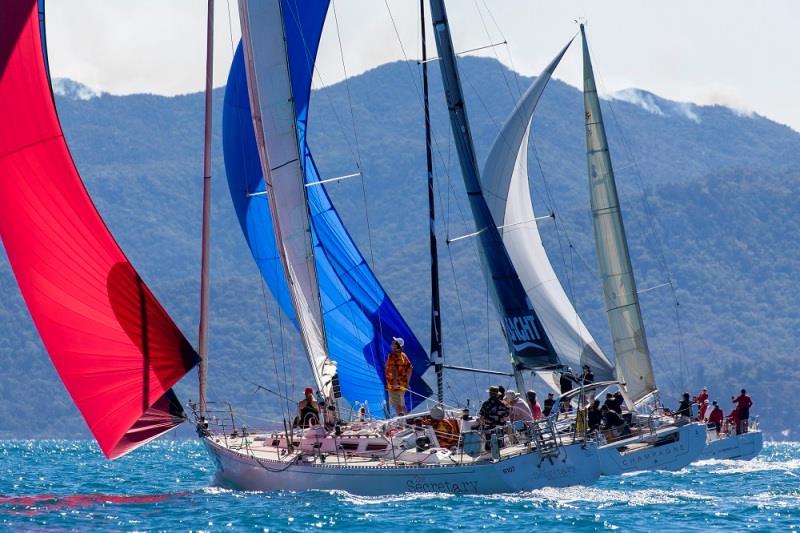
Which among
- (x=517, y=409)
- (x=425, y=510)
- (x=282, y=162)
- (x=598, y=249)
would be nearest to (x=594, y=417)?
(x=517, y=409)

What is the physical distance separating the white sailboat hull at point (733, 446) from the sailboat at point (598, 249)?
4.91 ft

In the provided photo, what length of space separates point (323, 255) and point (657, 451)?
7.01 meters

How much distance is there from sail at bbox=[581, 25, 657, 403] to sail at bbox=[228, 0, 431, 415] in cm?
872

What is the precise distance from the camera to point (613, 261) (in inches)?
1481

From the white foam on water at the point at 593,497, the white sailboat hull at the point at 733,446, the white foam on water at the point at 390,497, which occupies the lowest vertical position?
the white foam on water at the point at 593,497

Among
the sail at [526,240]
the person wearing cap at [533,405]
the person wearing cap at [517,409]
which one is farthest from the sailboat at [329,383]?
the sail at [526,240]

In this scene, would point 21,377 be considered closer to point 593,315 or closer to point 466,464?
point 593,315

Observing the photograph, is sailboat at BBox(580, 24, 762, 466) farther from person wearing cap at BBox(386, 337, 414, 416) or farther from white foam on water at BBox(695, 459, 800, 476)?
person wearing cap at BBox(386, 337, 414, 416)

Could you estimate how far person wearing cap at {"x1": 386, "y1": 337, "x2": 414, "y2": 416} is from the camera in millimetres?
26031

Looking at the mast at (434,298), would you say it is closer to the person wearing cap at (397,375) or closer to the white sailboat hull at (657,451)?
the person wearing cap at (397,375)

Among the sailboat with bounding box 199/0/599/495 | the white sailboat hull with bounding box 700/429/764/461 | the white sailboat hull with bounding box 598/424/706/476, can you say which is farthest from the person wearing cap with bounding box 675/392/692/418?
the sailboat with bounding box 199/0/599/495

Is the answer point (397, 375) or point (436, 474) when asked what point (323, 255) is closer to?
point (397, 375)

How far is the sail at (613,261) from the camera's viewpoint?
3697 centimetres

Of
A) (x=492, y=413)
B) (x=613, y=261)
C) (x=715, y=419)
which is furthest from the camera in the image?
(x=715, y=419)
